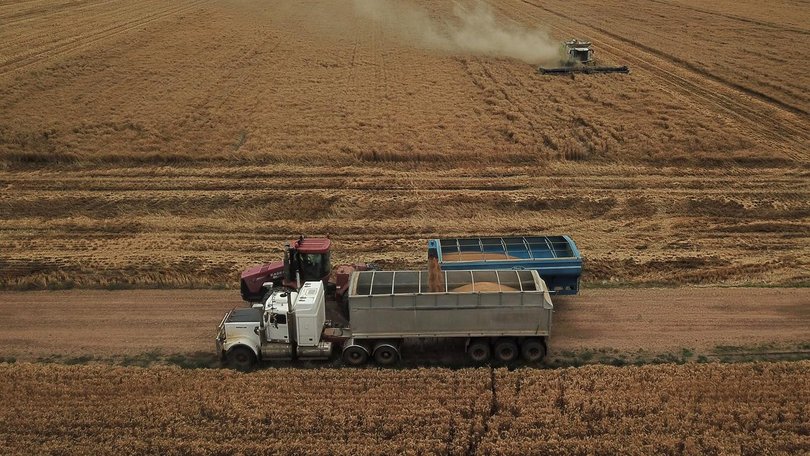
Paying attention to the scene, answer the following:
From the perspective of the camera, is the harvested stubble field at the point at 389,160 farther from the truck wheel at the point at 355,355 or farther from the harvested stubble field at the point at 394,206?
the truck wheel at the point at 355,355

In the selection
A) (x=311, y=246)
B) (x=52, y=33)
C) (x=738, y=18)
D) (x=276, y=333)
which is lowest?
(x=276, y=333)

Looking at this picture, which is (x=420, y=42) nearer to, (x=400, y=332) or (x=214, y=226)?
(x=214, y=226)

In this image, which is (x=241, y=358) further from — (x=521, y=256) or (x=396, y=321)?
(x=521, y=256)

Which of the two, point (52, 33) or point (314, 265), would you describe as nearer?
point (314, 265)

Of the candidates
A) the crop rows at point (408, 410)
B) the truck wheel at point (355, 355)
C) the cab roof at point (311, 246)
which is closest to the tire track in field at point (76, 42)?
the cab roof at point (311, 246)

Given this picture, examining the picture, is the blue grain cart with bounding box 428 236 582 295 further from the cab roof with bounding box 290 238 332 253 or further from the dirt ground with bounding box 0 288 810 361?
the cab roof with bounding box 290 238 332 253

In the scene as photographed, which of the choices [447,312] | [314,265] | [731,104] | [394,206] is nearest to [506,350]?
[447,312]
